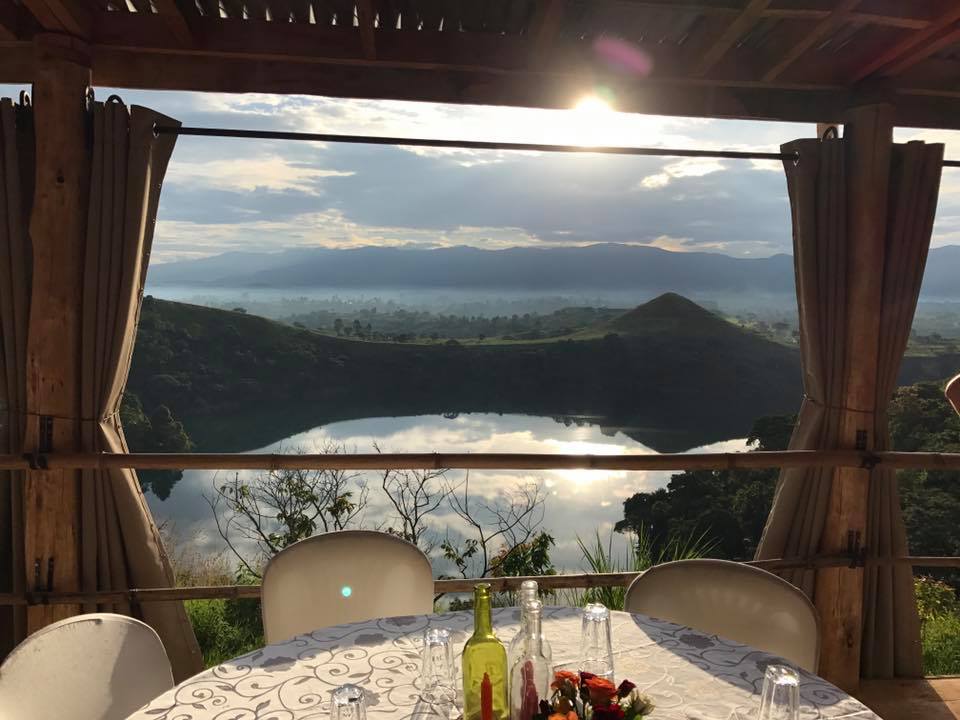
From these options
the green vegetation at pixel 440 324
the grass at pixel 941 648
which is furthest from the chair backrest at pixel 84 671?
the green vegetation at pixel 440 324

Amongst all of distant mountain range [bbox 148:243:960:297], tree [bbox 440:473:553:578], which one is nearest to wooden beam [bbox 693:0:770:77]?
tree [bbox 440:473:553:578]

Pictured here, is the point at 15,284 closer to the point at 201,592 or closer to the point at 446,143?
the point at 201,592

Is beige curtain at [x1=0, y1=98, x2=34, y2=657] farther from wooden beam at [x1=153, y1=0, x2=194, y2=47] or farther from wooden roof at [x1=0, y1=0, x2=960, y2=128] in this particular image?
wooden beam at [x1=153, y1=0, x2=194, y2=47]

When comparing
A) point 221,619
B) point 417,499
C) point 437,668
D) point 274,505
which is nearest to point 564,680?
point 437,668

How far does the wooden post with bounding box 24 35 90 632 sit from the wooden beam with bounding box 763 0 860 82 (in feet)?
8.15

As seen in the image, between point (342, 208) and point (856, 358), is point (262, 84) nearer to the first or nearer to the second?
point (856, 358)

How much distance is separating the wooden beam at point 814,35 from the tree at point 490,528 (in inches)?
133

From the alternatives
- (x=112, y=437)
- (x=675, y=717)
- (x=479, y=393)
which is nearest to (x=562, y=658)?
(x=675, y=717)

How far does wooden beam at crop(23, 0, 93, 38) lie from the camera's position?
2.21 metres

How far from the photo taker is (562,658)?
134 cm

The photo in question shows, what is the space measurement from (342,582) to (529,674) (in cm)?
99

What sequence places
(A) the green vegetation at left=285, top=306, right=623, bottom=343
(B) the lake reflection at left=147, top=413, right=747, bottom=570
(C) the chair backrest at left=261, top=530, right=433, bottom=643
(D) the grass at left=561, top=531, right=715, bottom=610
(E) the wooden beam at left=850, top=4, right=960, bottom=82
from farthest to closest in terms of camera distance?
(A) the green vegetation at left=285, top=306, right=623, bottom=343 < (B) the lake reflection at left=147, top=413, right=747, bottom=570 < (D) the grass at left=561, top=531, right=715, bottom=610 < (E) the wooden beam at left=850, top=4, right=960, bottom=82 < (C) the chair backrest at left=261, top=530, right=433, bottom=643

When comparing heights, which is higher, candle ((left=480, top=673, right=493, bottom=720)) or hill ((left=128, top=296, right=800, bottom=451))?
hill ((left=128, top=296, right=800, bottom=451))

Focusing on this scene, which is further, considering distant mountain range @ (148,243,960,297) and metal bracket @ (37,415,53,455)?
distant mountain range @ (148,243,960,297)
